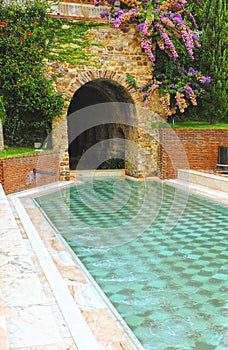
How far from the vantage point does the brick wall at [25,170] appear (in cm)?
943

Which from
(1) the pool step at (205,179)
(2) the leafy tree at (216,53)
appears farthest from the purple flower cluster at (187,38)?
(1) the pool step at (205,179)

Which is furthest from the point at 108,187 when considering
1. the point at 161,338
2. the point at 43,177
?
the point at 161,338

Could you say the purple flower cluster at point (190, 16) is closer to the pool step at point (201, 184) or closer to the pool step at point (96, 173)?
the pool step at point (201, 184)

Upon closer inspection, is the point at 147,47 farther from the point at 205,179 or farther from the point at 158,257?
the point at 158,257

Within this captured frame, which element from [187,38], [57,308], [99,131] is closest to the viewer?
[57,308]

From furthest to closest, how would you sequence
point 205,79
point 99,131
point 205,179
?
point 99,131 → point 205,79 → point 205,179

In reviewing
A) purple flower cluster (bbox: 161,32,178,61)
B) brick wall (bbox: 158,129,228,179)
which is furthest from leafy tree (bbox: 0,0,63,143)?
brick wall (bbox: 158,129,228,179)

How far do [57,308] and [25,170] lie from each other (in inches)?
282

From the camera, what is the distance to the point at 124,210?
8.52 metres

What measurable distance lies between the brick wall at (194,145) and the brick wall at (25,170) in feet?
11.6

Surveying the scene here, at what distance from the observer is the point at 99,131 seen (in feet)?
58.9

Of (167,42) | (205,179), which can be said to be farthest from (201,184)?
(167,42)

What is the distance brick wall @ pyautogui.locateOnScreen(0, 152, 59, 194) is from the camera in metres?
9.43

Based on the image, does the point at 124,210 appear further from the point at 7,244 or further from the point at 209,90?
the point at 209,90
